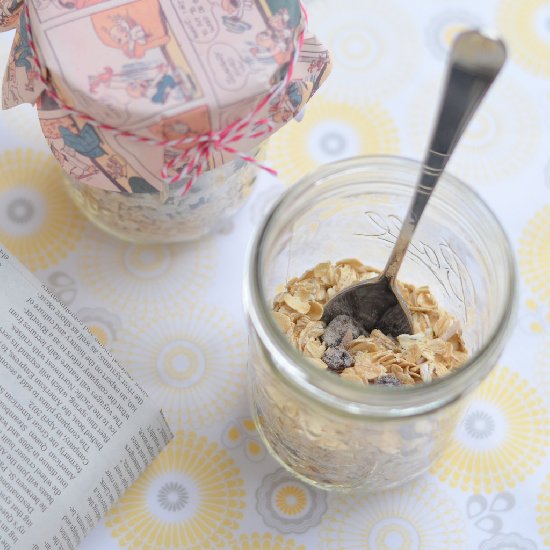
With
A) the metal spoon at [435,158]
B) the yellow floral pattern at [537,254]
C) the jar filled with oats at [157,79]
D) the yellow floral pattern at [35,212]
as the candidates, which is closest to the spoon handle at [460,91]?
the metal spoon at [435,158]

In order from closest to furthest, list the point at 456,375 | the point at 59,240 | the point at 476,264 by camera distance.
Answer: the point at 456,375
the point at 476,264
the point at 59,240

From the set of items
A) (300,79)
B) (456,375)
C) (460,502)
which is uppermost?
(300,79)

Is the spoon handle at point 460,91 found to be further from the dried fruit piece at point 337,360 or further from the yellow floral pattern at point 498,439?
the yellow floral pattern at point 498,439

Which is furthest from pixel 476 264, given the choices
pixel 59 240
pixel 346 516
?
pixel 59 240

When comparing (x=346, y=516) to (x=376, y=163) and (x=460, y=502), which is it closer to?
(x=460, y=502)

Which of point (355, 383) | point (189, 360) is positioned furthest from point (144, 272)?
point (355, 383)

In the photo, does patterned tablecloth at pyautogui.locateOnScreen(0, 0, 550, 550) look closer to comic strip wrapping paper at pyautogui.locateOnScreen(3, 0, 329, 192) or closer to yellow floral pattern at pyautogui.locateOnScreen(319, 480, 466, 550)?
yellow floral pattern at pyautogui.locateOnScreen(319, 480, 466, 550)
